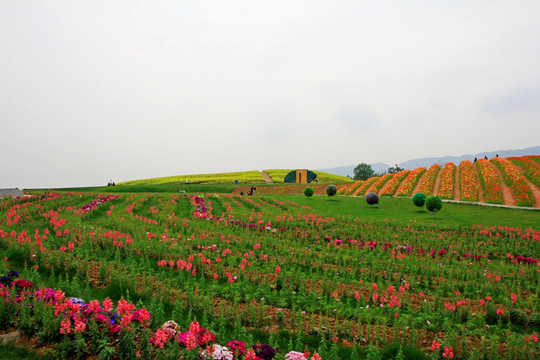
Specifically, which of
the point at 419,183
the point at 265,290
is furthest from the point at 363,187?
the point at 265,290

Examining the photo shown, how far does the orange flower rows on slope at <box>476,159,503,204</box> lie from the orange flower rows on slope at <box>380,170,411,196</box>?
1007 cm

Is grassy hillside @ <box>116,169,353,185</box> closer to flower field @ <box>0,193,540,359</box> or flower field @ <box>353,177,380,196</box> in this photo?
flower field @ <box>353,177,380,196</box>

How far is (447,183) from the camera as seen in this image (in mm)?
38781

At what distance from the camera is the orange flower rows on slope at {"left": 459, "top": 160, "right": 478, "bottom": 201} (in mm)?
33050

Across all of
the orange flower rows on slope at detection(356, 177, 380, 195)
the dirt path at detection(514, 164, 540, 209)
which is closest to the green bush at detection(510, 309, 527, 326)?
the dirt path at detection(514, 164, 540, 209)

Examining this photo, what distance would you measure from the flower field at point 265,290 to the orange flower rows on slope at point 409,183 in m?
22.9

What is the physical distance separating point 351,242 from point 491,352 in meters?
8.53

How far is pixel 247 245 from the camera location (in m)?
12.5

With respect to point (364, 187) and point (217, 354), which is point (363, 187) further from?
point (217, 354)

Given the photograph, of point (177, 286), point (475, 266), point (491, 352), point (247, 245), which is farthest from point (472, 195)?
point (177, 286)

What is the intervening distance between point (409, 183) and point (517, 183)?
11.8 m

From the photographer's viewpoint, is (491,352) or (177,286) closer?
(491,352)

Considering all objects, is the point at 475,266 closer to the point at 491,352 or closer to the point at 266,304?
the point at 491,352

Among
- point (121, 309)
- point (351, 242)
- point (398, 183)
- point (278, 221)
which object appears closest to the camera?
point (121, 309)
